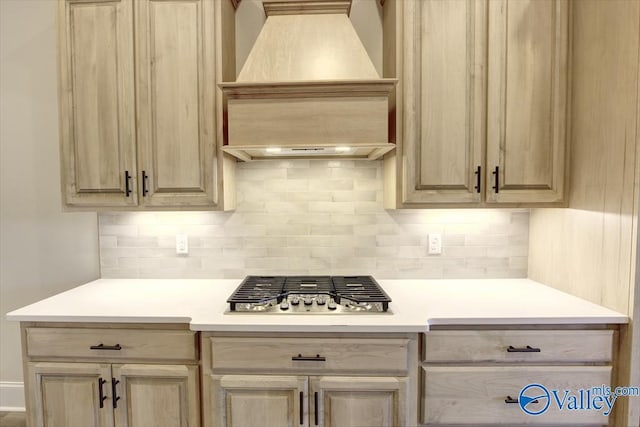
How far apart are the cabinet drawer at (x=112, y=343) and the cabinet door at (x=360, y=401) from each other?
590 millimetres

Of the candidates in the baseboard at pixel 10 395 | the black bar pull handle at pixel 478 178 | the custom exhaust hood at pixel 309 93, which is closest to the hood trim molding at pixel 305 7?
the custom exhaust hood at pixel 309 93

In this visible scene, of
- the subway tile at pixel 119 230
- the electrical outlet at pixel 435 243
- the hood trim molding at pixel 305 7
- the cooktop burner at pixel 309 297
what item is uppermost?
the hood trim molding at pixel 305 7

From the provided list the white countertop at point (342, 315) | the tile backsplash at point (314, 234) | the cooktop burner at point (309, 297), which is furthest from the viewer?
the tile backsplash at point (314, 234)

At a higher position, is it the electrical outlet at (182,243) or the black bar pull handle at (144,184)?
the black bar pull handle at (144,184)

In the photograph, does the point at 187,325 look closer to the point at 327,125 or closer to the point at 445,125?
the point at 327,125

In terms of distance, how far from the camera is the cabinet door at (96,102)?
160cm

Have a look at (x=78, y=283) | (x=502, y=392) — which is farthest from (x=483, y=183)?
(x=78, y=283)

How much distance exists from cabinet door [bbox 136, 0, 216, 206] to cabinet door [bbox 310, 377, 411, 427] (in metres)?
1.07

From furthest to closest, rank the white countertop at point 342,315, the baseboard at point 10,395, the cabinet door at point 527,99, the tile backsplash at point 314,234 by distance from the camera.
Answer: the baseboard at point 10,395
the tile backsplash at point 314,234
the cabinet door at point 527,99
the white countertop at point 342,315

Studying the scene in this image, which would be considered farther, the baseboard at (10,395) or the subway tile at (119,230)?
the baseboard at (10,395)

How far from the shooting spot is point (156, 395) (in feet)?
4.65

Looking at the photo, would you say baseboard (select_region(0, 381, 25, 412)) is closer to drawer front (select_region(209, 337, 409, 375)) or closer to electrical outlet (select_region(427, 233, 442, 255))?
drawer front (select_region(209, 337, 409, 375))

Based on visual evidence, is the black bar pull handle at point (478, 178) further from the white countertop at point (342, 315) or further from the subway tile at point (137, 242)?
the subway tile at point (137, 242)

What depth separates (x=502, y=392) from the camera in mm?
1362
